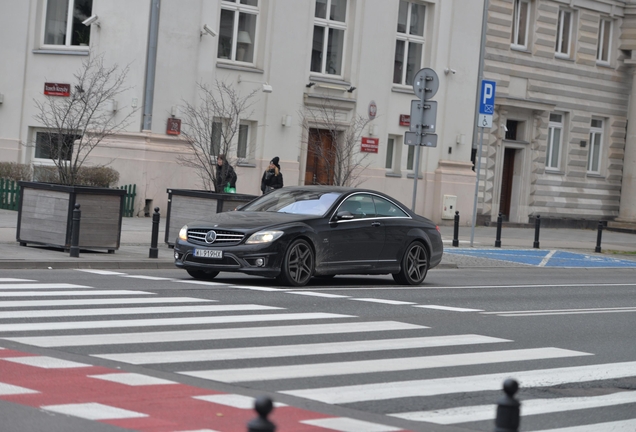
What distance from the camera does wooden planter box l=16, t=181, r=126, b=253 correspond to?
1823 centimetres

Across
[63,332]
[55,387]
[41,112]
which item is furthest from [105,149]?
[55,387]

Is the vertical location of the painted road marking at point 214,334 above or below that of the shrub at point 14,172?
below

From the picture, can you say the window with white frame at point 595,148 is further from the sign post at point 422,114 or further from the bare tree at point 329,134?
the sign post at point 422,114

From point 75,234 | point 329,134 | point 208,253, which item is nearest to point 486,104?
point 329,134

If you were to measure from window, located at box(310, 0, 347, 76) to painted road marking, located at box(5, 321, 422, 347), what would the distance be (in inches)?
871

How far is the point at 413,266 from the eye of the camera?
17547 mm

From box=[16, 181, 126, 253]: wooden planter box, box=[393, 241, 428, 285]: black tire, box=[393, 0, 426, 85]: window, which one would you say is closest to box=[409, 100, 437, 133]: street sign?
box=[393, 241, 428, 285]: black tire

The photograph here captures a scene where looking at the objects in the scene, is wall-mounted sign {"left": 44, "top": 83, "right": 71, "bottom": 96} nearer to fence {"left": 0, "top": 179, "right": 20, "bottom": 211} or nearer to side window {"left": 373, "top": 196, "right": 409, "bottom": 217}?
fence {"left": 0, "top": 179, "right": 20, "bottom": 211}

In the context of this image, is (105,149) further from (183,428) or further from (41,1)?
(183,428)

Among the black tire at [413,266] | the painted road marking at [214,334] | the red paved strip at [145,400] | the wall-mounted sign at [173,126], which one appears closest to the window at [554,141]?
the wall-mounted sign at [173,126]

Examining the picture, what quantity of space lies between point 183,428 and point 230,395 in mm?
1091

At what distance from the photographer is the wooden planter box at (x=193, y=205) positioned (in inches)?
791

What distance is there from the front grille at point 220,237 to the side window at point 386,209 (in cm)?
286

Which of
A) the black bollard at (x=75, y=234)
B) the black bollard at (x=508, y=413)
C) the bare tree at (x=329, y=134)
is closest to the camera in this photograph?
the black bollard at (x=508, y=413)
